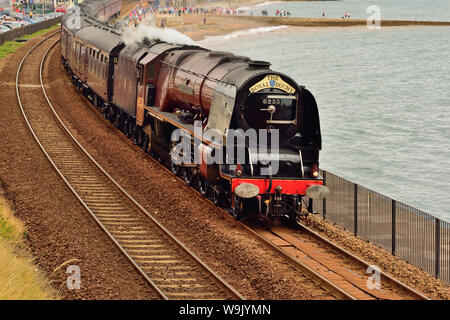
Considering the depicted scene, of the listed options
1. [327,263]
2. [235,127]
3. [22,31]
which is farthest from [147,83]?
[22,31]

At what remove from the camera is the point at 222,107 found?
1919 cm

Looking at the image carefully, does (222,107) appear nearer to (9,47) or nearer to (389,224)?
(389,224)

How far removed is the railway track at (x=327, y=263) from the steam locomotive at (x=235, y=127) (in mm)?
670

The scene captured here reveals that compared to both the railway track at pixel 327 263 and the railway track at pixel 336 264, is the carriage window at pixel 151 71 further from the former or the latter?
the railway track at pixel 336 264

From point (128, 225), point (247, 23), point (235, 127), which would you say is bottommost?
point (128, 225)

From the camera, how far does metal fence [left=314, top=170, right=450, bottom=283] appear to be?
60.7ft

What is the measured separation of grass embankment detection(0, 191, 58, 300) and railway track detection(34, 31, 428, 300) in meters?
3.21

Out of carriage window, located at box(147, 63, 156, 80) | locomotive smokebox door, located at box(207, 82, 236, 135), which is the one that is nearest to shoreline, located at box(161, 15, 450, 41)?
carriage window, located at box(147, 63, 156, 80)

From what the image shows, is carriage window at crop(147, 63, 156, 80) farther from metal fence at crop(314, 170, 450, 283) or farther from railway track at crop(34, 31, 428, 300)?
metal fence at crop(314, 170, 450, 283)

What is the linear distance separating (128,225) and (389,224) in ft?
24.9

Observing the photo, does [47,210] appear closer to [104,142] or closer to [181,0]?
[104,142]

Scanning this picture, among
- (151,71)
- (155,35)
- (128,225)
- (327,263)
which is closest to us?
(327,263)

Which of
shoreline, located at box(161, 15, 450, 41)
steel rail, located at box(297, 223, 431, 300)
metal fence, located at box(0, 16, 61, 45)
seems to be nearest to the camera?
steel rail, located at box(297, 223, 431, 300)
